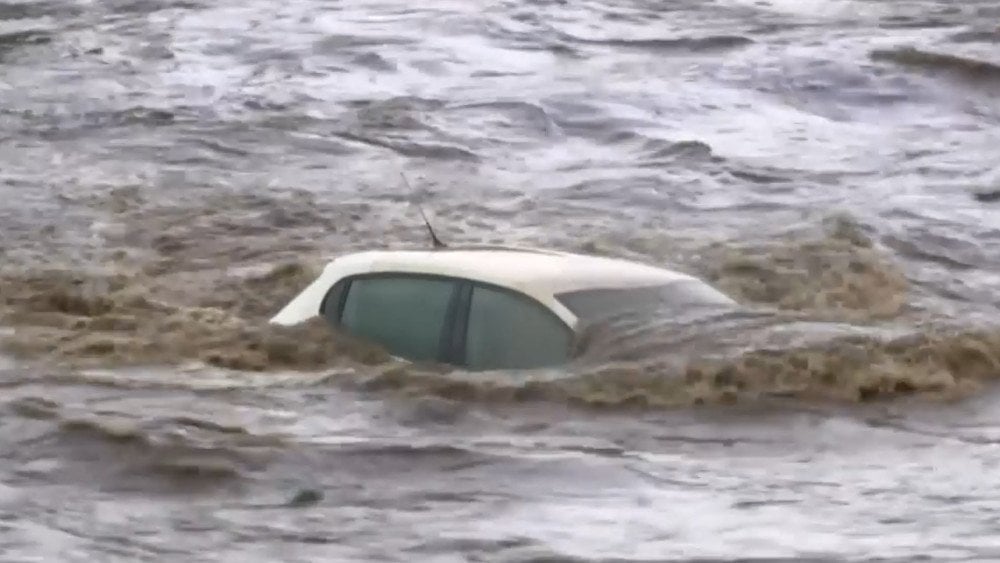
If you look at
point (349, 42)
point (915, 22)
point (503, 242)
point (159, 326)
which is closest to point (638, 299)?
point (159, 326)

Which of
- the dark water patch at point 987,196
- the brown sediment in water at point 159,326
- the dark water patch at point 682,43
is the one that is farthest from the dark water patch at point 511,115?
the brown sediment in water at point 159,326

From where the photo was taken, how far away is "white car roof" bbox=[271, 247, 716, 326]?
29.6 feet

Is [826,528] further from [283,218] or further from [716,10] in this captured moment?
[716,10]

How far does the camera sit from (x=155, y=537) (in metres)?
7.36

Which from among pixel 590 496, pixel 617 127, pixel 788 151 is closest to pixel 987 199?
pixel 788 151

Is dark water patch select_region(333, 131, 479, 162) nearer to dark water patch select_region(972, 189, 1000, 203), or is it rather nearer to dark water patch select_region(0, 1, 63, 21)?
dark water patch select_region(972, 189, 1000, 203)

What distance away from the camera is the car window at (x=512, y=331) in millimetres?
Result: 8977

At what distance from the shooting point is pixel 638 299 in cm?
938

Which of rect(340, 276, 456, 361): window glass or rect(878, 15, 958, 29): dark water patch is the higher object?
rect(340, 276, 456, 361): window glass

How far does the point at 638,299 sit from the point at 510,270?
2.20 ft

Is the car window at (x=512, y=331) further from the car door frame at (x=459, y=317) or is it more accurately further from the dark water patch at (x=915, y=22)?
the dark water patch at (x=915, y=22)

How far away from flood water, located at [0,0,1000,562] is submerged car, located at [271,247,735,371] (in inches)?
5.3

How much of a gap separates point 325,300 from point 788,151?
900 centimetres

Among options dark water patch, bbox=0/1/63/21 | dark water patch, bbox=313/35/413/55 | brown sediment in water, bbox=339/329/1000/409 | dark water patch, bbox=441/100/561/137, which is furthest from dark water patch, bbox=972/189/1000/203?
dark water patch, bbox=0/1/63/21
